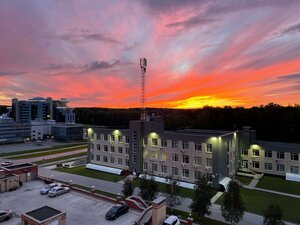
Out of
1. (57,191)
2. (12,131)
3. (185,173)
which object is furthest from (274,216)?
(12,131)

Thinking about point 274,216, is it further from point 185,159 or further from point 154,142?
point 154,142

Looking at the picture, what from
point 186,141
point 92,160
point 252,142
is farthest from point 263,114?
point 92,160

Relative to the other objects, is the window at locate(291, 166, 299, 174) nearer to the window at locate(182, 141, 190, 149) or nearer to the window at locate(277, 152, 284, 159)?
the window at locate(277, 152, 284, 159)

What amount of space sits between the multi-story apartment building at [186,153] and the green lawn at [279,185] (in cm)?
325

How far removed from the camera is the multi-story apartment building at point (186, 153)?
46453mm

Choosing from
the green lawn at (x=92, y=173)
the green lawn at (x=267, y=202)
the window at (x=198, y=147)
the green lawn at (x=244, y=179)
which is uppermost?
the window at (x=198, y=147)

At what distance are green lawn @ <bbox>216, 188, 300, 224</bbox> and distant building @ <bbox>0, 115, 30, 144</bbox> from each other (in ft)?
303

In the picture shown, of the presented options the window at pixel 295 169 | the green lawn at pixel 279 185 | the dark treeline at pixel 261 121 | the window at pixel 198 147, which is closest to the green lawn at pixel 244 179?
the green lawn at pixel 279 185

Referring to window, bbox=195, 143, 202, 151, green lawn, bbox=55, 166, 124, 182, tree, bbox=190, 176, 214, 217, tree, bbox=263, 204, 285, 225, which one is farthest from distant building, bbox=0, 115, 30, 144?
tree, bbox=263, 204, 285, 225

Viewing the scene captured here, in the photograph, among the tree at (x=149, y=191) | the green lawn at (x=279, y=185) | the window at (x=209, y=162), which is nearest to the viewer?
the tree at (x=149, y=191)

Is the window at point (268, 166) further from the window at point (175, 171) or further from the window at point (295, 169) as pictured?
the window at point (175, 171)

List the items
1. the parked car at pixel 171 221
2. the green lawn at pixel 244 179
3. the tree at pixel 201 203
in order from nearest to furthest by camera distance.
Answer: the parked car at pixel 171 221 → the tree at pixel 201 203 → the green lawn at pixel 244 179

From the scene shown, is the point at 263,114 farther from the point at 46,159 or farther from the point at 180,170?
the point at 46,159

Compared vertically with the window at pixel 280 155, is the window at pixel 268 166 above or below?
below
